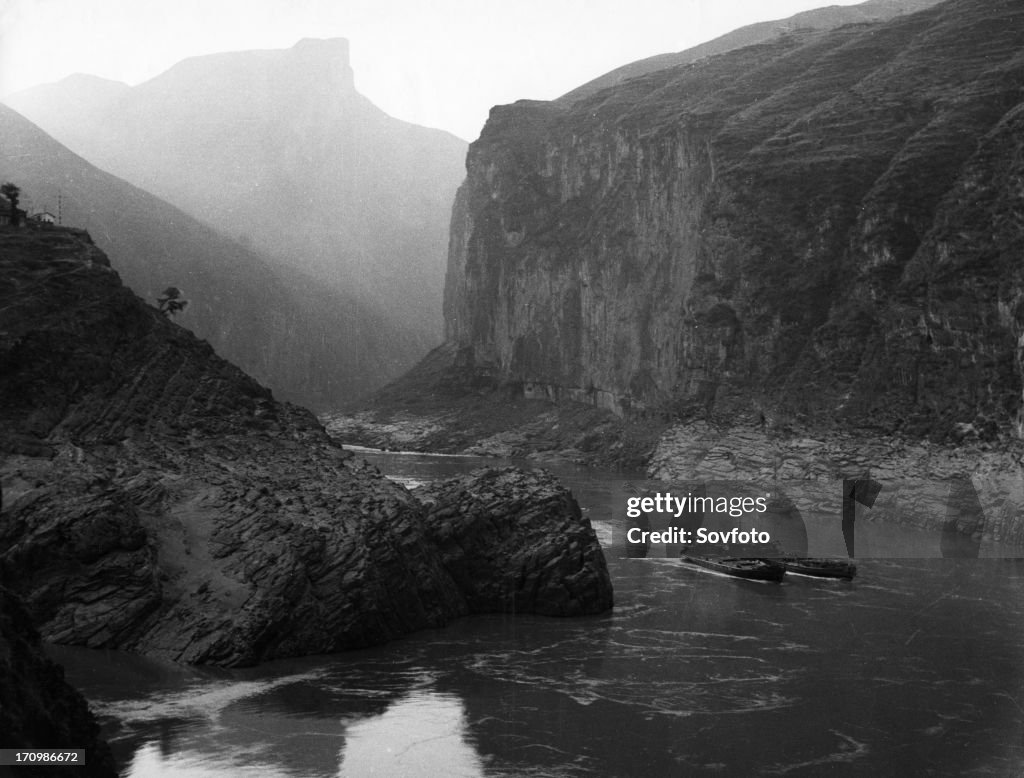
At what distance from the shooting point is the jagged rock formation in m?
52.2

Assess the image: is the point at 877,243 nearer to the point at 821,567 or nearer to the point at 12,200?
the point at 821,567

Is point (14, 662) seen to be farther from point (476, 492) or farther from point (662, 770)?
point (476, 492)

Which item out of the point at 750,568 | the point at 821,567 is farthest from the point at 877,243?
the point at 750,568

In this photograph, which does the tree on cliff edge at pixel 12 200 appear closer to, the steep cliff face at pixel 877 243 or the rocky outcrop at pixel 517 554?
the rocky outcrop at pixel 517 554

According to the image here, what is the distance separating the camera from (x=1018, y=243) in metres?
125

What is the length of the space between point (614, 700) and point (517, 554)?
18691 millimetres

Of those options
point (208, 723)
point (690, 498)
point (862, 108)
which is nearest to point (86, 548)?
point (208, 723)

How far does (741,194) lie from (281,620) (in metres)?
137

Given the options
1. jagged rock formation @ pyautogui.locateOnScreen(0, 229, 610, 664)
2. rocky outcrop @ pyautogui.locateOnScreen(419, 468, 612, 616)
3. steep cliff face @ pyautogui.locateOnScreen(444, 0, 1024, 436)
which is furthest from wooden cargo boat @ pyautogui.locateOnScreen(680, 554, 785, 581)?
steep cliff face @ pyautogui.locateOnScreen(444, 0, 1024, 436)

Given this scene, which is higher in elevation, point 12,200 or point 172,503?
point 12,200

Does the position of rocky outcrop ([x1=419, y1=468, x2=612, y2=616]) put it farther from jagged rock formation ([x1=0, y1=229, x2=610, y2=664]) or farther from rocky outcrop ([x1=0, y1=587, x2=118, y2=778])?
rocky outcrop ([x1=0, y1=587, x2=118, y2=778])

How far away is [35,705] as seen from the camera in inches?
949

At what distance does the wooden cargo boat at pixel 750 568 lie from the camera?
83875mm

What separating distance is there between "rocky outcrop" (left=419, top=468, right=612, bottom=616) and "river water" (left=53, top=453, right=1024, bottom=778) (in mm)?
1629
